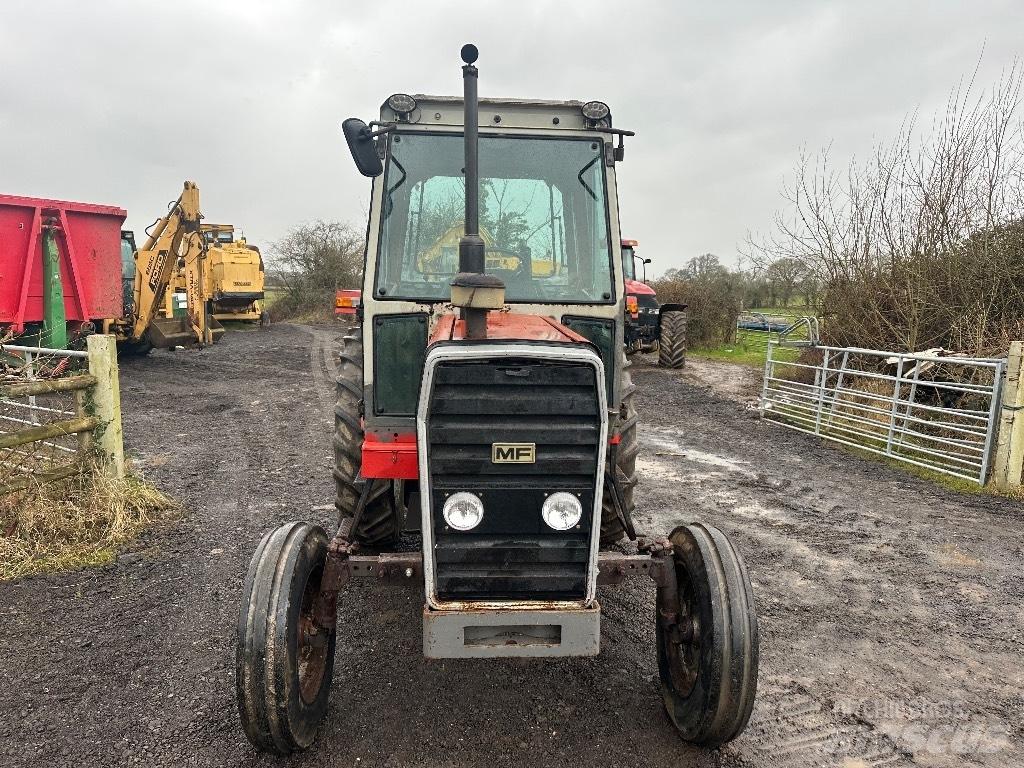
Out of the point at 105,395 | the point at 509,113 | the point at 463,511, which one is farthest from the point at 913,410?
the point at 105,395

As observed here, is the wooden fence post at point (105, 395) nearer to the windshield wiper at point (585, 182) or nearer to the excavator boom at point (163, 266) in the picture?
the windshield wiper at point (585, 182)

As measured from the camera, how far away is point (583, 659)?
3518 millimetres

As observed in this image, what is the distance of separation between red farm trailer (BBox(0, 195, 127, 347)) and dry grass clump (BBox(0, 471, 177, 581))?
629cm

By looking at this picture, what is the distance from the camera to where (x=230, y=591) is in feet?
14.0

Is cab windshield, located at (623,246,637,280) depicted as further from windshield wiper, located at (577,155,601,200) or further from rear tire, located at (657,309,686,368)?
windshield wiper, located at (577,155,601,200)

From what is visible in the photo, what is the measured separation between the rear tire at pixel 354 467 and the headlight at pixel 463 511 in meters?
1.24

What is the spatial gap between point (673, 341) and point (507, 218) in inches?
500

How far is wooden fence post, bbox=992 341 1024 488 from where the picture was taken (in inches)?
253

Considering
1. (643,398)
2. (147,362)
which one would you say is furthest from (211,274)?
(643,398)

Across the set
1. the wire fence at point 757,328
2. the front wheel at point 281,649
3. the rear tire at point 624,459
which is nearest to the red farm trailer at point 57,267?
the front wheel at point 281,649

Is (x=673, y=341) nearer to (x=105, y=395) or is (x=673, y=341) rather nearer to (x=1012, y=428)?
(x=1012, y=428)

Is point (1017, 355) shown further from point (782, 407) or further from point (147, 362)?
point (147, 362)

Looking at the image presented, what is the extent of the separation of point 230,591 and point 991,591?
15.9ft

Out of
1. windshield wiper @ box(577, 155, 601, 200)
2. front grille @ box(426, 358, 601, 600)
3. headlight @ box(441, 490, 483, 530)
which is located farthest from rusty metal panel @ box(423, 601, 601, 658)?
windshield wiper @ box(577, 155, 601, 200)
